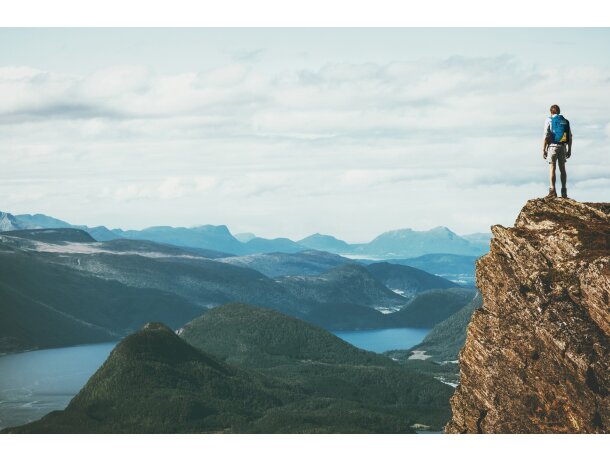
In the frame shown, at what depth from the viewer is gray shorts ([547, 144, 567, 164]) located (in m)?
70.5

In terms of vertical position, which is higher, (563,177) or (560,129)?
(560,129)

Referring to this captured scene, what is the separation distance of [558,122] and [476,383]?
996 inches

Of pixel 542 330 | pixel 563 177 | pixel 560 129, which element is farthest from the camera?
pixel 542 330

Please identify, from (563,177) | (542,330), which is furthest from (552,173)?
(542,330)

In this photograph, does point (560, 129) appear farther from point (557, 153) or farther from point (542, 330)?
point (542, 330)

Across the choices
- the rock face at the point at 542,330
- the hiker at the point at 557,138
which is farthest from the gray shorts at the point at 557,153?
the rock face at the point at 542,330

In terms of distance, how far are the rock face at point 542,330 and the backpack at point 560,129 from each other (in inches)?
332

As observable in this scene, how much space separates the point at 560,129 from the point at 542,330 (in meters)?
15.9

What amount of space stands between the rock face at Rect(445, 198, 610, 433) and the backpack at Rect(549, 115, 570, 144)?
844 cm

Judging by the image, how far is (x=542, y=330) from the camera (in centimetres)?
7706

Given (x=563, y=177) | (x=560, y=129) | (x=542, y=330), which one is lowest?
(x=542, y=330)

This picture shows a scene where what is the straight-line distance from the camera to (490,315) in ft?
276

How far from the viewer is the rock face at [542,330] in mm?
71688

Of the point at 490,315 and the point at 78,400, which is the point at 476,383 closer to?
the point at 490,315
